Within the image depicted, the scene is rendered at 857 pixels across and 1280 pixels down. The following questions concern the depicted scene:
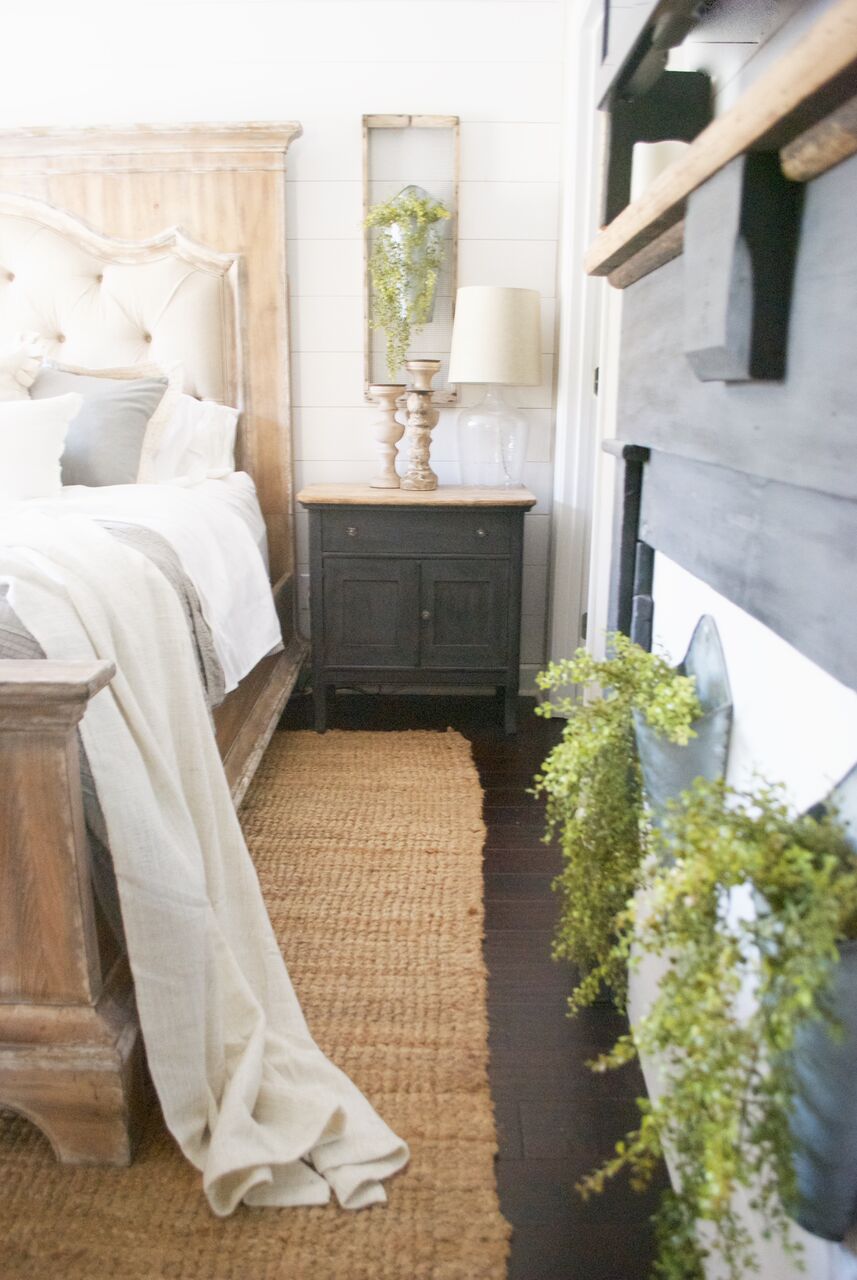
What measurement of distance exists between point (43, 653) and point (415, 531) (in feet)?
5.52

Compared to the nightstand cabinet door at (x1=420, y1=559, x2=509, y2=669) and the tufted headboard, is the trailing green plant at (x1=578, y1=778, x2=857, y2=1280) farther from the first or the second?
the tufted headboard

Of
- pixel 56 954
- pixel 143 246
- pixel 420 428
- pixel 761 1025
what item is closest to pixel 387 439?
pixel 420 428

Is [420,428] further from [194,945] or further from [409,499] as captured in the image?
[194,945]

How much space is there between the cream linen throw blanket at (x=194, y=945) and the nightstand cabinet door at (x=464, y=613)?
4.67 feet

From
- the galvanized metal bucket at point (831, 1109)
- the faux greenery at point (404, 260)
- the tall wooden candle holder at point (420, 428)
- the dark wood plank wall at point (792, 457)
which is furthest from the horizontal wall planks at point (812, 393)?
the faux greenery at point (404, 260)

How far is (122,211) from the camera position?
303 centimetres

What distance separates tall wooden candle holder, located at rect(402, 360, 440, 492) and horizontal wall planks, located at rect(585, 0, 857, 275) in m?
2.02

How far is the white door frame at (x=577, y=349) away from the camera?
273cm

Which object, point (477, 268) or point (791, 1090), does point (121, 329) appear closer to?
point (477, 268)

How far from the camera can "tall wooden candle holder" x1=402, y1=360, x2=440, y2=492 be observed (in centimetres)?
296

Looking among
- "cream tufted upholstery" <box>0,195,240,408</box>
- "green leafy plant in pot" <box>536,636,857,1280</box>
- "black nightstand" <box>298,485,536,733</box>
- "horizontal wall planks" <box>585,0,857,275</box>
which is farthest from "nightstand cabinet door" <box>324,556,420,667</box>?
"green leafy plant in pot" <box>536,636,857,1280</box>

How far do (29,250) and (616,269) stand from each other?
2355 millimetres

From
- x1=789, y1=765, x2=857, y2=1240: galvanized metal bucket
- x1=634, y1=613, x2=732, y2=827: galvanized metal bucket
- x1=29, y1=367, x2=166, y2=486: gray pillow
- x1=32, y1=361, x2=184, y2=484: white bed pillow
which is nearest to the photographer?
x1=789, y1=765, x2=857, y2=1240: galvanized metal bucket

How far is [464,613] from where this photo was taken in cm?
292
